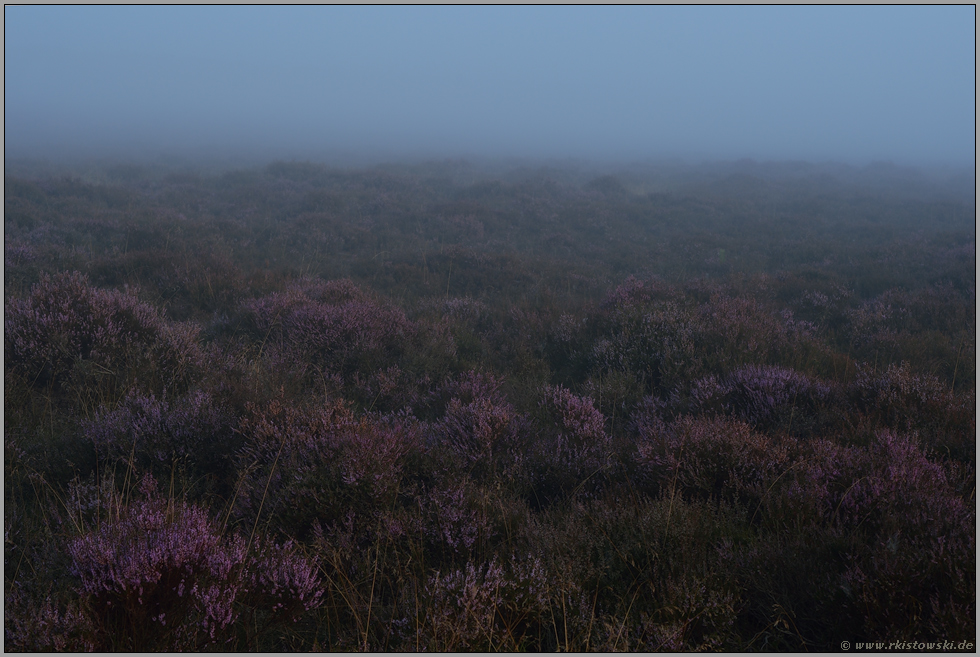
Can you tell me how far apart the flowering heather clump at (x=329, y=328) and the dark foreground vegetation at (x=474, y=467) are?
0.11 ft

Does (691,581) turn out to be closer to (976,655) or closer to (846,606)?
(846,606)

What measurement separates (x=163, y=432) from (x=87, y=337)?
79.7 inches

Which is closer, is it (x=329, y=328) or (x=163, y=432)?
(x=163, y=432)

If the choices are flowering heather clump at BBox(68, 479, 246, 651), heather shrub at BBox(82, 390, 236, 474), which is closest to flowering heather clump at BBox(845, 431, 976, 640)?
flowering heather clump at BBox(68, 479, 246, 651)

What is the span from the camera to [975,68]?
3701 mm

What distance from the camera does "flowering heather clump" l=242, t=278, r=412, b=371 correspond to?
509 cm

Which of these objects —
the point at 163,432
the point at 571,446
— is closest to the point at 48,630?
the point at 163,432

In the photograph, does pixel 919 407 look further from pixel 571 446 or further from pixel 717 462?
pixel 571 446

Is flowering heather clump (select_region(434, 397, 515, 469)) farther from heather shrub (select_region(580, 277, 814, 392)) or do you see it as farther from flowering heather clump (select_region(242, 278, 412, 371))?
heather shrub (select_region(580, 277, 814, 392))

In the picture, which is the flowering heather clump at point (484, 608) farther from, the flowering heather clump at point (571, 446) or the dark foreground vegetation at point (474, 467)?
the flowering heather clump at point (571, 446)

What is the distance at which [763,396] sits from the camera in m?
4.04

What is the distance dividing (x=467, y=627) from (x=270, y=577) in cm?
85

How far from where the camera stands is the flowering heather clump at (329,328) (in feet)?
16.7

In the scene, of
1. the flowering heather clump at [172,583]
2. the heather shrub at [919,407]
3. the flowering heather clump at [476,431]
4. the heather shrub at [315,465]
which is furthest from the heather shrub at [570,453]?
the heather shrub at [919,407]
